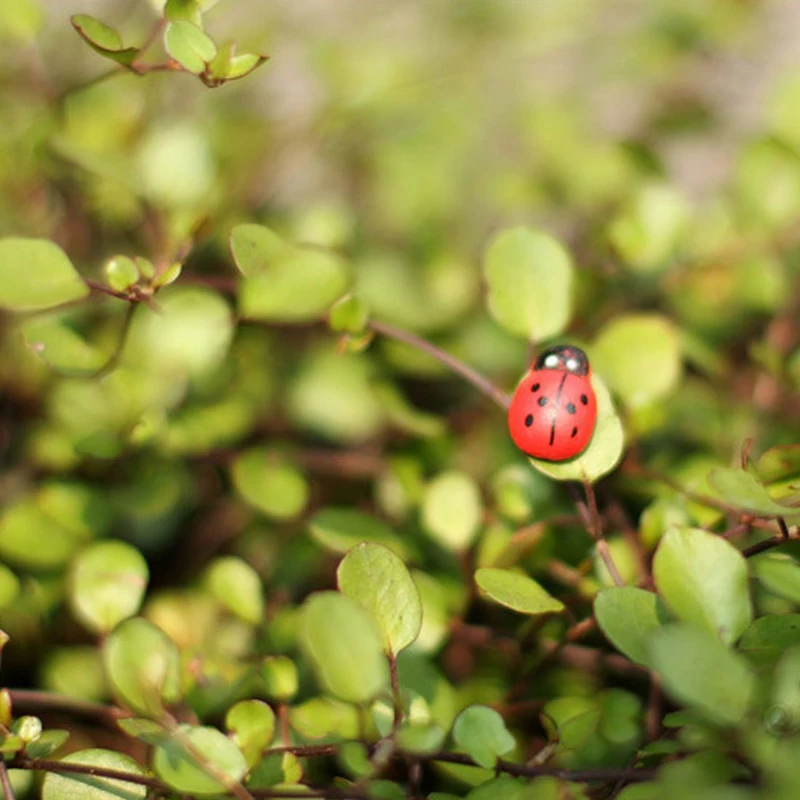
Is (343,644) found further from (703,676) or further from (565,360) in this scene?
(565,360)

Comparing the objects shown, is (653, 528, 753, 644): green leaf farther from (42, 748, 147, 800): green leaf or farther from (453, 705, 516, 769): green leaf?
(42, 748, 147, 800): green leaf

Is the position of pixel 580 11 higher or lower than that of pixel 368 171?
higher

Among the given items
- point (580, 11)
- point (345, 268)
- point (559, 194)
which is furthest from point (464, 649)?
point (580, 11)

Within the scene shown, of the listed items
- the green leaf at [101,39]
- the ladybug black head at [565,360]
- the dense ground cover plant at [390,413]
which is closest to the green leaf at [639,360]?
the dense ground cover plant at [390,413]

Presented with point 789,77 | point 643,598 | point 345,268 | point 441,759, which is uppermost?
point 789,77

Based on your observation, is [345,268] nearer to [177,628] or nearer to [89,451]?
[89,451]

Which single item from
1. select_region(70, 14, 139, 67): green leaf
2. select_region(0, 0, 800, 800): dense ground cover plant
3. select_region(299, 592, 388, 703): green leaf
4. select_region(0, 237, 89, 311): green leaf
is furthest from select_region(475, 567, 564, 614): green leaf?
select_region(70, 14, 139, 67): green leaf

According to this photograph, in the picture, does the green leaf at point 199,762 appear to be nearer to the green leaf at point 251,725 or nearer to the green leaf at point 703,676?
the green leaf at point 251,725
